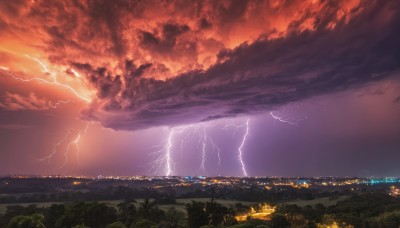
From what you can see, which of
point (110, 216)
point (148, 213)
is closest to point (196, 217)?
point (148, 213)

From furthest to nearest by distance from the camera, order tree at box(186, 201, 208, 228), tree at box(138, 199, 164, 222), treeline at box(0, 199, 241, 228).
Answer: tree at box(138, 199, 164, 222) < tree at box(186, 201, 208, 228) < treeline at box(0, 199, 241, 228)

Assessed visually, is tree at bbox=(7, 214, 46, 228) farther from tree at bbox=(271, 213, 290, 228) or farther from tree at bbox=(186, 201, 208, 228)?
tree at bbox=(271, 213, 290, 228)

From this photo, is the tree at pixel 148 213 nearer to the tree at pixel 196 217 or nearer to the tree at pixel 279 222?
the tree at pixel 196 217

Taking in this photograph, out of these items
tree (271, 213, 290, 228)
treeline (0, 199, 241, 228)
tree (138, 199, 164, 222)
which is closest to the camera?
treeline (0, 199, 241, 228)

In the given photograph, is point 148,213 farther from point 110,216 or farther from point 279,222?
point 279,222

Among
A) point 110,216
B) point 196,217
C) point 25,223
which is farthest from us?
point 110,216

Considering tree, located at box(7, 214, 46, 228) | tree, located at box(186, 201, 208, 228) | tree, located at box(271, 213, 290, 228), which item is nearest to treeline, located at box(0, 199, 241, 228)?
tree, located at box(186, 201, 208, 228)

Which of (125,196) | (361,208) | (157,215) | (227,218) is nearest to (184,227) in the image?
(227,218)

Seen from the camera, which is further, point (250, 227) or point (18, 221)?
point (250, 227)

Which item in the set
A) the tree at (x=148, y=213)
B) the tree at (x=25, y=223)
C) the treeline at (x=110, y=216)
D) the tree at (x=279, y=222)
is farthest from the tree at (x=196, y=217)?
the tree at (x=25, y=223)

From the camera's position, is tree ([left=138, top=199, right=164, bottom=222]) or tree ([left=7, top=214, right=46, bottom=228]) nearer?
tree ([left=7, top=214, right=46, bottom=228])

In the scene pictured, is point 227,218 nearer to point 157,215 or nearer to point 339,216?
point 157,215
